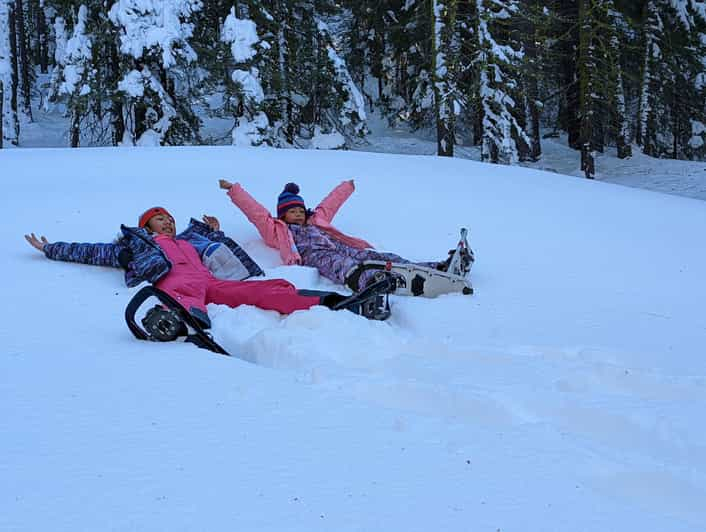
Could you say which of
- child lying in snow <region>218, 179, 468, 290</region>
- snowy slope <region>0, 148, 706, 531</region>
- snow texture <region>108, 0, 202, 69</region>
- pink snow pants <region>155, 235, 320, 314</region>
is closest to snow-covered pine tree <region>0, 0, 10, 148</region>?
snow texture <region>108, 0, 202, 69</region>

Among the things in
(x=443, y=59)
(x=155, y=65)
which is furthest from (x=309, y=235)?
(x=155, y=65)

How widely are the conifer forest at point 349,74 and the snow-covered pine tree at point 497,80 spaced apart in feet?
0.11

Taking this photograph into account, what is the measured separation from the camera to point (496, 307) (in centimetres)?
399

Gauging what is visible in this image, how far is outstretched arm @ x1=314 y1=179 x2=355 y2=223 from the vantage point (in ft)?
18.2

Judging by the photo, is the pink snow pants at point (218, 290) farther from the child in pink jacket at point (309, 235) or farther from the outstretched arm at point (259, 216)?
the outstretched arm at point (259, 216)

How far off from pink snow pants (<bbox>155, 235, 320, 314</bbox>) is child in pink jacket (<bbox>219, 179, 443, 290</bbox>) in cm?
78

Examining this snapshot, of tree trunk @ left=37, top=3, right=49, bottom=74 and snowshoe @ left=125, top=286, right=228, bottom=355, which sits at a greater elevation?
tree trunk @ left=37, top=3, right=49, bottom=74

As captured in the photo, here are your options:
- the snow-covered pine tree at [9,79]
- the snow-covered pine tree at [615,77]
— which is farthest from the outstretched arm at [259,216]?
the snow-covered pine tree at [9,79]

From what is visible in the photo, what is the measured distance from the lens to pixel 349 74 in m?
16.0

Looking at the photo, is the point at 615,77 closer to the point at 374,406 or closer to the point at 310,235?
the point at 310,235

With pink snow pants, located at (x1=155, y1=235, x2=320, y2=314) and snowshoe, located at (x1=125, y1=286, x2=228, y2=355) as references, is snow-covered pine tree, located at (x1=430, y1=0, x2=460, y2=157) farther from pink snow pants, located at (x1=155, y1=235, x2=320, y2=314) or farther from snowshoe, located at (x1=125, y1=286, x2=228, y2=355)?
snowshoe, located at (x1=125, y1=286, x2=228, y2=355)

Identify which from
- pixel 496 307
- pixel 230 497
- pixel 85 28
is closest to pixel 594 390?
pixel 496 307

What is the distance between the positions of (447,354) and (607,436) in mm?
1046

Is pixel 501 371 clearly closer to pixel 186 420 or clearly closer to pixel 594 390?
pixel 594 390
